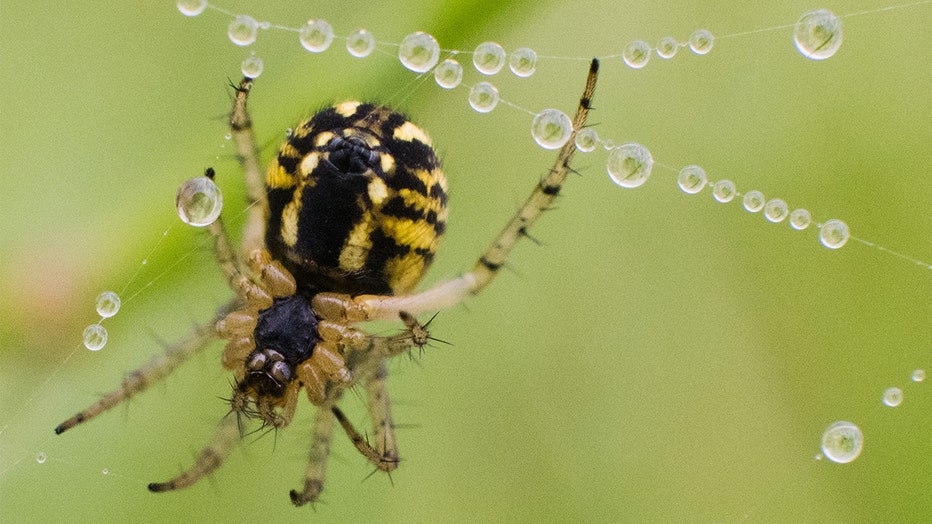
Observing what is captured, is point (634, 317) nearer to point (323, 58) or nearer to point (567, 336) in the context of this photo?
point (567, 336)

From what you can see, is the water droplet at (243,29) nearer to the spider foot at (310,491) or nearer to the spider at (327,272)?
the spider at (327,272)

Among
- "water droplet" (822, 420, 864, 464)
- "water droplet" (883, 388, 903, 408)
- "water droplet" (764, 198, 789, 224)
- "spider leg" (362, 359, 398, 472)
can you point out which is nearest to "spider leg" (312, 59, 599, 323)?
"spider leg" (362, 359, 398, 472)

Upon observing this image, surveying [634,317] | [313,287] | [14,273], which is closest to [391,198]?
[313,287]

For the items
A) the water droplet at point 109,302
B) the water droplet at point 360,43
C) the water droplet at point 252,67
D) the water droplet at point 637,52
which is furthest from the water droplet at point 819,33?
the water droplet at point 109,302

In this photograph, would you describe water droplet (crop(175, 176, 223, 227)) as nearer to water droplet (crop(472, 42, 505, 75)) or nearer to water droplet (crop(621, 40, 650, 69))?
water droplet (crop(472, 42, 505, 75))

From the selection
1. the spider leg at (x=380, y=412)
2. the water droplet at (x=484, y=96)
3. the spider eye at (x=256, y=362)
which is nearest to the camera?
Result: the water droplet at (x=484, y=96)

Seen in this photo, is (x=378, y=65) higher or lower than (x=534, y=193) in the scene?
higher

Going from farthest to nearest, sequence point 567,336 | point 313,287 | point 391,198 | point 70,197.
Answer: point 567,336 → point 70,197 → point 313,287 → point 391,198

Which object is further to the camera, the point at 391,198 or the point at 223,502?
the point at 223,502
